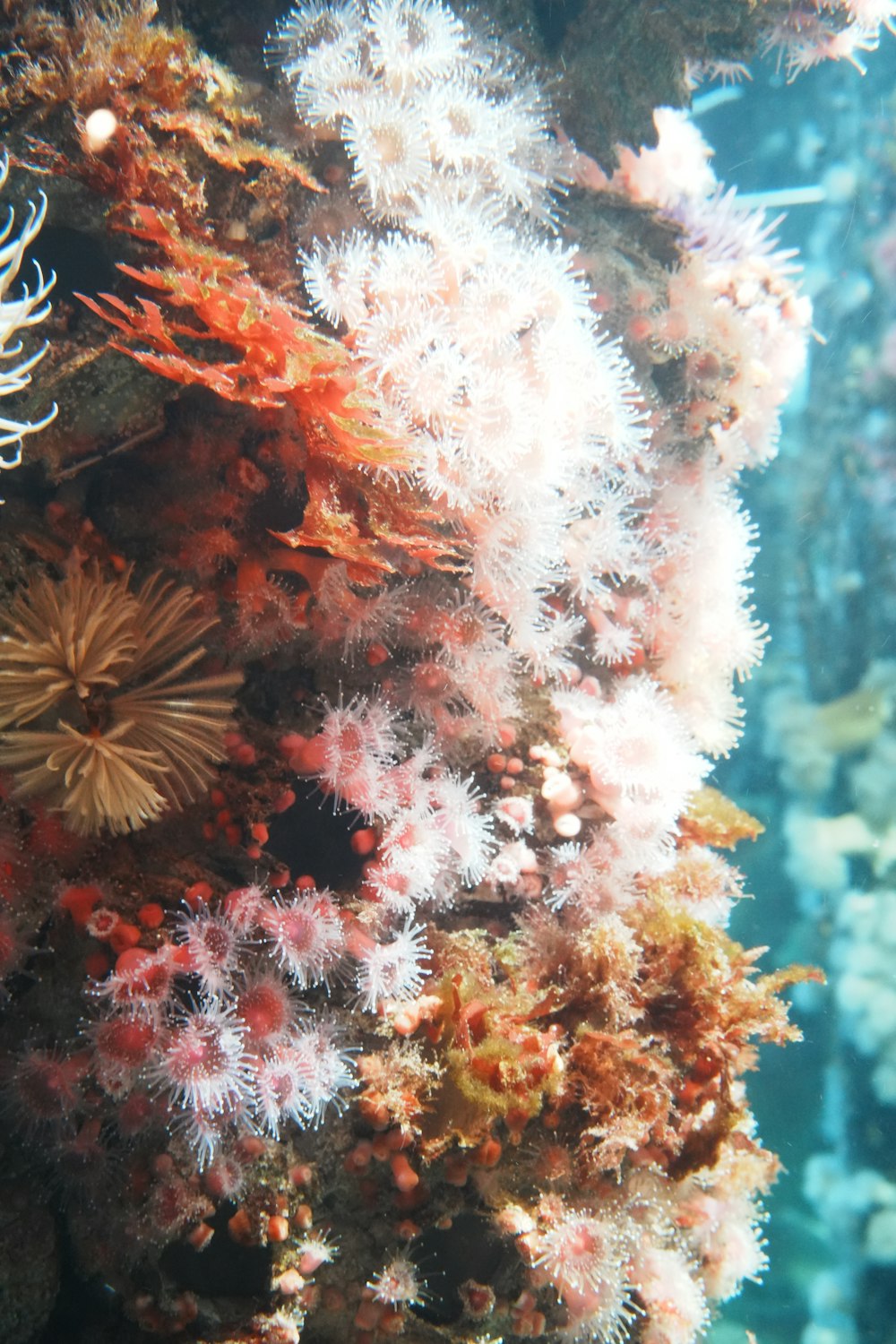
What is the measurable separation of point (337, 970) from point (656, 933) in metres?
1.50

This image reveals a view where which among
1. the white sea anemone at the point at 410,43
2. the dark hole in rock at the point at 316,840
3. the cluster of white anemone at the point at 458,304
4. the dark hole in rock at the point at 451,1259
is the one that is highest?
the white sea anemone at the point at 410,43

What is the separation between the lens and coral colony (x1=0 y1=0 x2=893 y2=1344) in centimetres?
280

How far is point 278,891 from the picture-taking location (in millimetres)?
3057

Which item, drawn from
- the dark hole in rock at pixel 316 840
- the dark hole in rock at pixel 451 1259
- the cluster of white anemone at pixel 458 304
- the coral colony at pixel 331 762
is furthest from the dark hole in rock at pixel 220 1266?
the cluster of white anemone at pixel 458 304

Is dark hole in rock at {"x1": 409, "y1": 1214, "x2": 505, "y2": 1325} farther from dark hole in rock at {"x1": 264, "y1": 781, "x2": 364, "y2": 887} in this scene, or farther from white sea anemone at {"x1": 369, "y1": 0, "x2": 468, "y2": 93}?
white sea anemone at {"x1": 369, "y1": 0, "x2": 468, "y2": 93}

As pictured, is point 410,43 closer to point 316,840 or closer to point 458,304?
point 458,304

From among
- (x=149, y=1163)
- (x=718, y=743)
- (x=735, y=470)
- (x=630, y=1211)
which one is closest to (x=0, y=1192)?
(x=149, y=1163)

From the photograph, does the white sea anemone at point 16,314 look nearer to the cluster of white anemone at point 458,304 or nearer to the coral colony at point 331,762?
the coral colony at point 331,762

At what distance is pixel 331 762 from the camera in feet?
10.2

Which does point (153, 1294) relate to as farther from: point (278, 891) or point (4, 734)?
point (4, 734)

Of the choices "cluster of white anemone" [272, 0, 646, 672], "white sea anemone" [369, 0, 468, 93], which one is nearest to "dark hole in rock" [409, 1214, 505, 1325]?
"cluster of white anemone" [272, 0, 646, 672]

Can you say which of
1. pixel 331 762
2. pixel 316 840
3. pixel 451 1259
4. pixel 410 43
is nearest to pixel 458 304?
pixel 410 43

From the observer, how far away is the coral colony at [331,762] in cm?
280

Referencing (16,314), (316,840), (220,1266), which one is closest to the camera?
(16,314)
